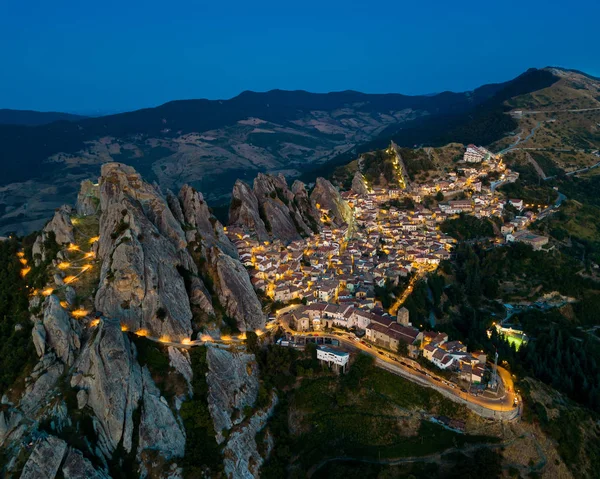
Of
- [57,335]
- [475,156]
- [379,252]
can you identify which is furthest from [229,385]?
[475,156]

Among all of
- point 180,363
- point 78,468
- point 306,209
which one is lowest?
point 78,468

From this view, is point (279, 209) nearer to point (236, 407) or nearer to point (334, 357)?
point (334, 357)

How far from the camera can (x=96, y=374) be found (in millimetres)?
32688

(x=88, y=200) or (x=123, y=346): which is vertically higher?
(x=88, y=200)

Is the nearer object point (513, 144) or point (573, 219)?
point (573, 219)

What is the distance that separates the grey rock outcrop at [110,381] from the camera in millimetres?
31797

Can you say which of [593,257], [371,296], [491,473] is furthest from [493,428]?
[593,257]

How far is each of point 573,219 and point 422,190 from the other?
29.0 m

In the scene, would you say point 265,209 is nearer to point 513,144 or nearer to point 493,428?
point 493,428

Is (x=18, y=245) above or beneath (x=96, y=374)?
above

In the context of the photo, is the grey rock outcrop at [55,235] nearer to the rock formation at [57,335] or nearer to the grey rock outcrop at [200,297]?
the rock formation at [57,335]

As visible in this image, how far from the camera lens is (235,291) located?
4712 centimetres

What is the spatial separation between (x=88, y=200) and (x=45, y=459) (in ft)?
120

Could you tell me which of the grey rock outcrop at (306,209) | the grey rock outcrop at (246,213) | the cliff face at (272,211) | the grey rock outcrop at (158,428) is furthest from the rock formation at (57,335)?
the grey rock outcrop at (306,209)
